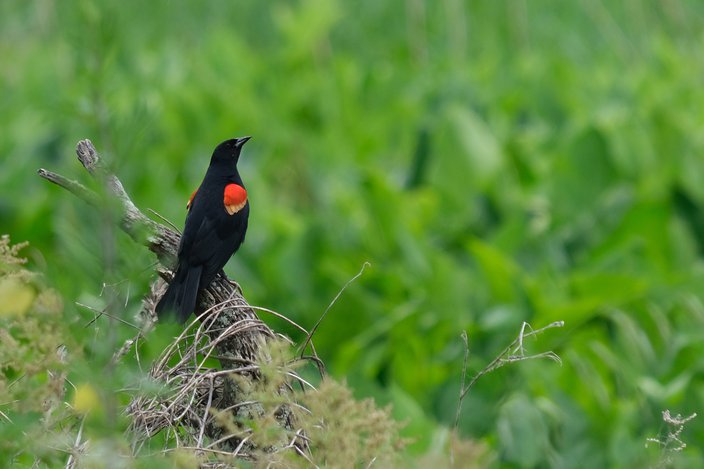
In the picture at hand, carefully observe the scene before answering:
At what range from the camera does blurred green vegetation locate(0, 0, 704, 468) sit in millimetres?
4191

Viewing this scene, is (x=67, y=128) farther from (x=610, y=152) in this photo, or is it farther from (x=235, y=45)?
(x=610, y=152)

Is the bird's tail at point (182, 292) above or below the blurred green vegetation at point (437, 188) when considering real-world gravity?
below

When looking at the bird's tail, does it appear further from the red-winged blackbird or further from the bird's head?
the bird's head

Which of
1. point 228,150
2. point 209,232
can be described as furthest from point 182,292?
point 228,150

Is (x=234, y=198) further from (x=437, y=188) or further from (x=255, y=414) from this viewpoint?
(x=437, y=188)

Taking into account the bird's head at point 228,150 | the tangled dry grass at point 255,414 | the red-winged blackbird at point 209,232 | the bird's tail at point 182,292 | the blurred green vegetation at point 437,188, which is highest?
the blurred green vegetation at point 437,188

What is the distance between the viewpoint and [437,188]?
6.98 m

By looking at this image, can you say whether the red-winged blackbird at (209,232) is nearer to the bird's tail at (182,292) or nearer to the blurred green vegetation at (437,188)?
the bird's tail at (182,292)

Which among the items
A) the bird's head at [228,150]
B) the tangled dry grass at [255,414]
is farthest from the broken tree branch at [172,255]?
the bird's head at [228,150]

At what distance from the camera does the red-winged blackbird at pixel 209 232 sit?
2.23 m

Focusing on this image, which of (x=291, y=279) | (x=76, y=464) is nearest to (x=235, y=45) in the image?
(x=291, y=279)

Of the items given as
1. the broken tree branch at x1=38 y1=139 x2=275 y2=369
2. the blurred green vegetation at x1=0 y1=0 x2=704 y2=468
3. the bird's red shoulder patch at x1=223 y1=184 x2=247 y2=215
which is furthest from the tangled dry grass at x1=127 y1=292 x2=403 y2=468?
the bird's red shoulder patch at x1=223 y1=184 x2=247 y2=215

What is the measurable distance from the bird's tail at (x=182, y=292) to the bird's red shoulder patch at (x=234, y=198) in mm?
414

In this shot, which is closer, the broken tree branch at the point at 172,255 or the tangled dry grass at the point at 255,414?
the tangled dry grass at the point at 255,414
